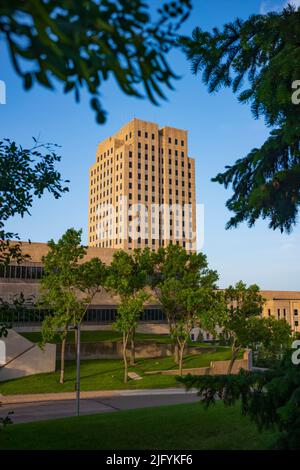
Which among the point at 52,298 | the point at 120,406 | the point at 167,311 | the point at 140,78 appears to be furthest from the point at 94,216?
the point at 140,78

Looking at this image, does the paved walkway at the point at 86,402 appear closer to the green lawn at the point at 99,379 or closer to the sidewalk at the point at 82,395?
the sidewalk at the point at 82,395

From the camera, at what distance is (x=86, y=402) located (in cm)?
2783

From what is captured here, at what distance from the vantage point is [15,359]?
36969 mm

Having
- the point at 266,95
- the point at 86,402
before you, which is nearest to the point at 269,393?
the point at 266,95

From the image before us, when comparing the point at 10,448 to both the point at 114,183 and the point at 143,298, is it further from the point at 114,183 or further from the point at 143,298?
the point at 114,183

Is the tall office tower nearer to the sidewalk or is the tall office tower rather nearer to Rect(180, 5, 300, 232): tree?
the sidewalk

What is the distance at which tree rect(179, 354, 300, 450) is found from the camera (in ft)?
21.1

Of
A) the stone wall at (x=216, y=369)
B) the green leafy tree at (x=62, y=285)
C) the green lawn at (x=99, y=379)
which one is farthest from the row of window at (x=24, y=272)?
the stone wall at (x=216, y=369)

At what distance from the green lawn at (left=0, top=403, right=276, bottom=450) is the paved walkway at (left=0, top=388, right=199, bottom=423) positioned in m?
6.97

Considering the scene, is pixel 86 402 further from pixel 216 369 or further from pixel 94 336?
pixel 94 336

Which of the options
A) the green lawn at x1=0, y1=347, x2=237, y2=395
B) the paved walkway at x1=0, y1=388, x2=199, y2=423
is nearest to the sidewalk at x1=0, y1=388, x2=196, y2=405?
the paved walkway at x1=0, y1=388, x2=199, y2=423

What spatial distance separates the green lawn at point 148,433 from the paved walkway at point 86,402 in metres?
6.97

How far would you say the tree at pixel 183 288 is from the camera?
39312 millimetres
